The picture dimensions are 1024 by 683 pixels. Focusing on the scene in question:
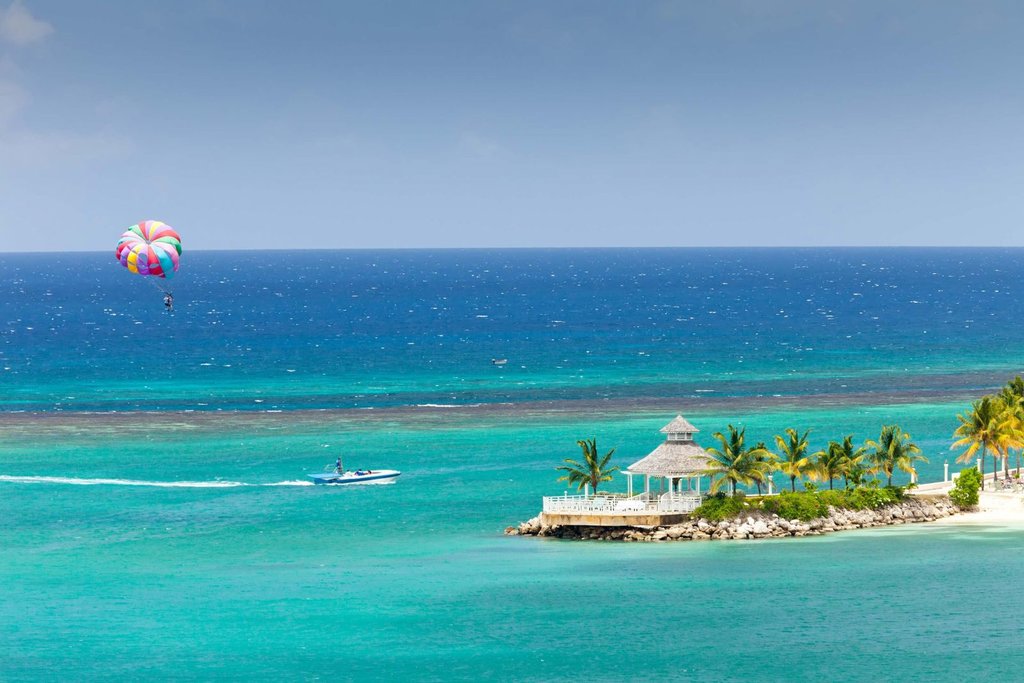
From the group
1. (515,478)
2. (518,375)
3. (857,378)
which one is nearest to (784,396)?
(857,378)

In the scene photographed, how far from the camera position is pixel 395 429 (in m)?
119

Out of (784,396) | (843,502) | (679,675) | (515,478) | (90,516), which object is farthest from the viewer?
(784,396)

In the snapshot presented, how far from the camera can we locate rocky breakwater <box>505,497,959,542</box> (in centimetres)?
7925

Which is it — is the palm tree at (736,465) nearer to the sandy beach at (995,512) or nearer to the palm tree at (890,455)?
the palm tree at (890,455)

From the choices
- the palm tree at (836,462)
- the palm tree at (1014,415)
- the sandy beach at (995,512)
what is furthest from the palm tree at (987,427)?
the palm tree at (836,462)

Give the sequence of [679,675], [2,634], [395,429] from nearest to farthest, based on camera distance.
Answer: [679,675]
[2,634]
[395,429]

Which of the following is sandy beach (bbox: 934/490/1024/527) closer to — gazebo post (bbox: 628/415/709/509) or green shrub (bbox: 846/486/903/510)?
green shrub (bbox: 846/486/903/510)

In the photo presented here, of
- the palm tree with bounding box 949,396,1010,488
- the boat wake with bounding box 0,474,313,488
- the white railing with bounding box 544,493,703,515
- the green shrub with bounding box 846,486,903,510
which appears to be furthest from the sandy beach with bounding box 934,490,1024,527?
the boat wake with bounding box 0,474,313,488

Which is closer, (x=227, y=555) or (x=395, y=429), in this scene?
(x=227, y=555)

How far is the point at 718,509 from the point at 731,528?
1136mm

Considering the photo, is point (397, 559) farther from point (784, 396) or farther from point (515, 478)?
point (784, 396)

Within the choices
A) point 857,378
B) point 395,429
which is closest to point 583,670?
point 395,429

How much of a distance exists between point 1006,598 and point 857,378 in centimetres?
8241

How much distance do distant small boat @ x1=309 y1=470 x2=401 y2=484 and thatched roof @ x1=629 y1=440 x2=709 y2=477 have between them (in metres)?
21.9
